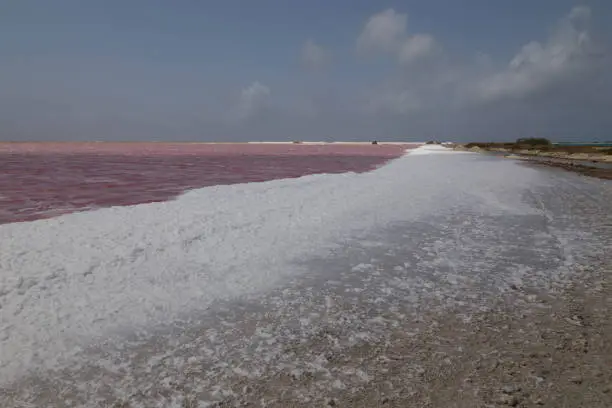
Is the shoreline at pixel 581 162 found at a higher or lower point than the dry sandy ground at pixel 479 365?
higher

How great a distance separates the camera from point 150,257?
7254 millimetres

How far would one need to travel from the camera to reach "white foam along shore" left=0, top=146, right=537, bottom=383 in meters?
4.79

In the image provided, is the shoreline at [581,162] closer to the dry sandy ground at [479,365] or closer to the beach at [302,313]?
the beach at [302,313]

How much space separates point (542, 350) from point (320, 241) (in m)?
5.04

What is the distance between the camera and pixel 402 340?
4.39 meters

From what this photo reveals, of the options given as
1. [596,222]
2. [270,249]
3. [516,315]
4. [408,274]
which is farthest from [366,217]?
[516,315]

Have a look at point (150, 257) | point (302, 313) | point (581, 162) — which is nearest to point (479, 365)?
point (302, 313)

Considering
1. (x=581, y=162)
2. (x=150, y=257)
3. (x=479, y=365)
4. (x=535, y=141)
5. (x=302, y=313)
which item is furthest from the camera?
(x=535, y=141)

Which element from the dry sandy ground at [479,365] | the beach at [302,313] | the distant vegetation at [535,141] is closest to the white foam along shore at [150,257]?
the beach at [302,313]

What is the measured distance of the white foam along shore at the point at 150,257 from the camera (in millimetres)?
4789

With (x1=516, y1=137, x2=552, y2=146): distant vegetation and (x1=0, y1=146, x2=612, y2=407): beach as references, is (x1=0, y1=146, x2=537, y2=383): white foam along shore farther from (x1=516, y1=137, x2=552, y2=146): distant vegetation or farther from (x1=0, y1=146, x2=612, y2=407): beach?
(x1=516, y1=137, x2=552, y2=146): distant vegetation

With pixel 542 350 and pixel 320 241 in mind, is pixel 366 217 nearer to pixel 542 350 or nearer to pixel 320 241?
pixel 320 241

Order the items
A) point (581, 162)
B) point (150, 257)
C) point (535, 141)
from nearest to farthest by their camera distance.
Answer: point (150, 257)
point (581, 162)
point (535, 141)

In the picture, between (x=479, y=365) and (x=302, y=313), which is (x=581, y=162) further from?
(x=479, y=365)
